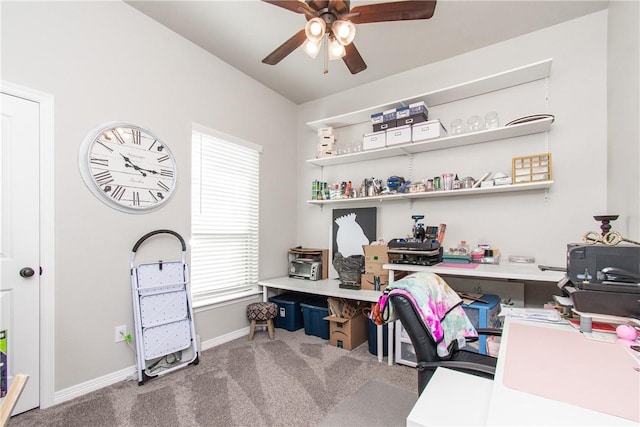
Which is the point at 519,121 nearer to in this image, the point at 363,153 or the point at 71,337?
the point at 363,153

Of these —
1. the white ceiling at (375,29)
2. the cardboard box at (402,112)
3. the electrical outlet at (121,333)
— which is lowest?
the electrical outlet at (121,333)

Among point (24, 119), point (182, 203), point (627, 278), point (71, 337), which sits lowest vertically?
point (71, 337)

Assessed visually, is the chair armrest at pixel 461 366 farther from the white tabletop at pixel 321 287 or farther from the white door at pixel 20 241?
the white door at pixel 20 241

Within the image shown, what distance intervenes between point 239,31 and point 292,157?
67.4 inches

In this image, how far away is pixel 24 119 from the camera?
6.39ft

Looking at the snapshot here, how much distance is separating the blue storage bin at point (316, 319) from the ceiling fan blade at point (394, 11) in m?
2.65

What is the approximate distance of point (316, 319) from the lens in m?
3.26

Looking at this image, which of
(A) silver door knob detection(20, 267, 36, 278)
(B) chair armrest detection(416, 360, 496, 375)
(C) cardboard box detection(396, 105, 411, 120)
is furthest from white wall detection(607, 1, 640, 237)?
(A) silver door knob detection(20, 267, 36, 278)

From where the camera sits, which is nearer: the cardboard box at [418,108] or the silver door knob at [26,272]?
the silver door knob at [26,272]

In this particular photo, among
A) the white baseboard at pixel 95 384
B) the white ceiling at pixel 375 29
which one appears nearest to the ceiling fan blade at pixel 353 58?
the white ceiling at pixel 375 29

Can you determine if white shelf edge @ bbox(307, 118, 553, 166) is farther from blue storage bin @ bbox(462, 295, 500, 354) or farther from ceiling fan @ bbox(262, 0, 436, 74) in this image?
blue storage bin @ bbox(462, 295, 500, 354)

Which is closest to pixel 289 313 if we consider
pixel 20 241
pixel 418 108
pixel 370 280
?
pixel 370 280

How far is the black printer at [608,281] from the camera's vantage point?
1.31 meters

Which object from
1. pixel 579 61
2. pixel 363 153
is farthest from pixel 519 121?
pixel 363 153
